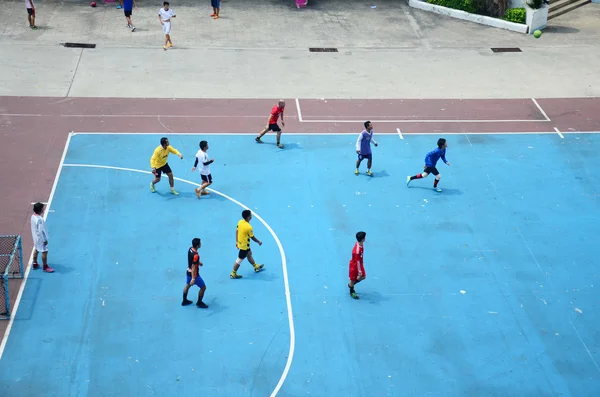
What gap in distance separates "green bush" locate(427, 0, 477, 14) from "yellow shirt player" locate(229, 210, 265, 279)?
21.3m

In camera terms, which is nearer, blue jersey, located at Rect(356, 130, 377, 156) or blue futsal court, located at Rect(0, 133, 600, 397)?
blue futsal court, located at Rect(0, 133, 600, 397)

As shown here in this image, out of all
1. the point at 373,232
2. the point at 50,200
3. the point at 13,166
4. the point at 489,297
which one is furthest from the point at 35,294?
the point at 489,297

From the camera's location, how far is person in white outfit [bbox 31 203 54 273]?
1875cm

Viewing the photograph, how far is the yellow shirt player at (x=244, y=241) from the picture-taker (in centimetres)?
1884

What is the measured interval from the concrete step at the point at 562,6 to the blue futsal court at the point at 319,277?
13.4 meters

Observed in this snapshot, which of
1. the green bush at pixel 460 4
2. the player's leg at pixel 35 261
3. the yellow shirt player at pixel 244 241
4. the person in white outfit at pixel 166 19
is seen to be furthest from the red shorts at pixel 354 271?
the green bush at pixel 460 4

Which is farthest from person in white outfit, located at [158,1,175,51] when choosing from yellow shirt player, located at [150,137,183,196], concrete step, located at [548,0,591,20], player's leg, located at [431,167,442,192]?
concrete step, located at [548,0,591,20]

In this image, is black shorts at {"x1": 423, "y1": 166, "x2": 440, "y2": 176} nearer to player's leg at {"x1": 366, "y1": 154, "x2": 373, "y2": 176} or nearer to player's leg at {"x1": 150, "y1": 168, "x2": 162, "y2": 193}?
player's leg at {"x1": 366, "y1": 154, "x2": 373, "y2": 176}

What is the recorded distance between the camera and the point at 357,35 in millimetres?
35031

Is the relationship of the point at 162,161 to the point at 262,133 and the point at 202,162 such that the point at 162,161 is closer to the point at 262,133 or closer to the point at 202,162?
the point at 202,162

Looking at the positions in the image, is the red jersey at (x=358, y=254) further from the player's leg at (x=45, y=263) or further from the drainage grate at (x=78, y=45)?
the drainage grate at (x=78, y=45)

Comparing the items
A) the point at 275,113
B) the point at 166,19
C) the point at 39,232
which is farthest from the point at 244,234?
the point at 166,19

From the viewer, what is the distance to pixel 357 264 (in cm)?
1828

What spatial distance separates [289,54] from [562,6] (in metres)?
13.8
